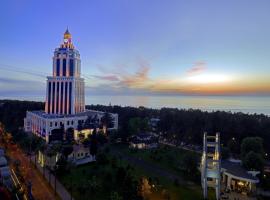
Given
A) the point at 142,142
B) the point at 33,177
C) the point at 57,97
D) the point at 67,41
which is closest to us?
the point at 33,177

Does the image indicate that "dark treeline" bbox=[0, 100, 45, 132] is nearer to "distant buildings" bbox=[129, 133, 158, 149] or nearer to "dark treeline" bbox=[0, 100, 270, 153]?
"dark treeline" bbox=[0, 100, 270, 153]

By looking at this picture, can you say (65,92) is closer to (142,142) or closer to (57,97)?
(57,97)

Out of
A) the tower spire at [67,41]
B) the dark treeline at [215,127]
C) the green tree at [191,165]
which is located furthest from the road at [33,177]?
the tower spire at [67,41]

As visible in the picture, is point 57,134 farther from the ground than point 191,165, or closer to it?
farther from the ground

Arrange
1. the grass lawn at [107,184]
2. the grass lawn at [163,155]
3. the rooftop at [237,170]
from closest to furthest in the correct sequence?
the grass lawn at [107,184] → the rooftop at [237,170] → the grass lawn at [163,155]

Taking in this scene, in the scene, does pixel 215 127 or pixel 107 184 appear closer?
pixel 107 184

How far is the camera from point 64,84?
65750mm

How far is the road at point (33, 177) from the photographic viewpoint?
25.5 metres

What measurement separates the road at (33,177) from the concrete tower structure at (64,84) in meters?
24.0

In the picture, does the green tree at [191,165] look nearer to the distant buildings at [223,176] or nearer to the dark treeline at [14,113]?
the distant buildings at [223,176]

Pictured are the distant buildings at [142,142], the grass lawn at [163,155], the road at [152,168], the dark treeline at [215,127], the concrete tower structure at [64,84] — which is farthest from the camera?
the concrete tower structure at [64,84]

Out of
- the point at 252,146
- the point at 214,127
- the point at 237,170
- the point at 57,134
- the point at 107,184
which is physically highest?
the point at 214,127

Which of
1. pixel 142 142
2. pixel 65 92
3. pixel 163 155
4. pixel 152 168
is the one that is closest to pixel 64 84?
pixel 65 92

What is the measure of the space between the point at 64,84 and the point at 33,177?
3812cm
